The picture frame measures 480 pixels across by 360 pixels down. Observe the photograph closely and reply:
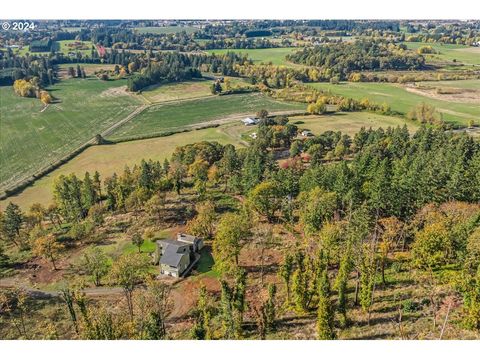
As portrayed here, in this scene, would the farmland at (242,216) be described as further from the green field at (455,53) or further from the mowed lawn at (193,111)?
the green field at (455,53)

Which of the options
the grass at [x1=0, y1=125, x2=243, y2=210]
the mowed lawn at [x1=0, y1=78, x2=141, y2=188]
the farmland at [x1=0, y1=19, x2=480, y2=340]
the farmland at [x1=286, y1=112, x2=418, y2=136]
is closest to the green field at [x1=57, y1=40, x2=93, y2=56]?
the mowed lawn at [x1=0, y1=78, x2=141, y2=188]

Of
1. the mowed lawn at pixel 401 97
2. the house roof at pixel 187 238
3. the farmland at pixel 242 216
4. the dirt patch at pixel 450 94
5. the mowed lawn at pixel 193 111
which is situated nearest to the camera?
the farmland at pixel 242 216

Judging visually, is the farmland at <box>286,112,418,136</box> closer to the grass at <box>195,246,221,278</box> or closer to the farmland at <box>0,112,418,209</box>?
the farmland at <box>0,112,418,209</box>

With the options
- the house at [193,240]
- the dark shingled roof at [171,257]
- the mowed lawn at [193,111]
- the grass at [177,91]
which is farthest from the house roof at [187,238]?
the grass at [177,91]

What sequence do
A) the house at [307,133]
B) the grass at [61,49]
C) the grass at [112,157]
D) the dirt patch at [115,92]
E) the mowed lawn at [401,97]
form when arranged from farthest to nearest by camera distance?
the grass at [61,49] → the dirt patch at [115,92] → the mowed lawn at [401,97] → the house at [307,133] → the grass at [112,157]

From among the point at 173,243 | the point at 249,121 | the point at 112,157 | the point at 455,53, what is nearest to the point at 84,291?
the point at 173,243

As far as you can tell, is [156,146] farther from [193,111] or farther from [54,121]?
[54,121]
